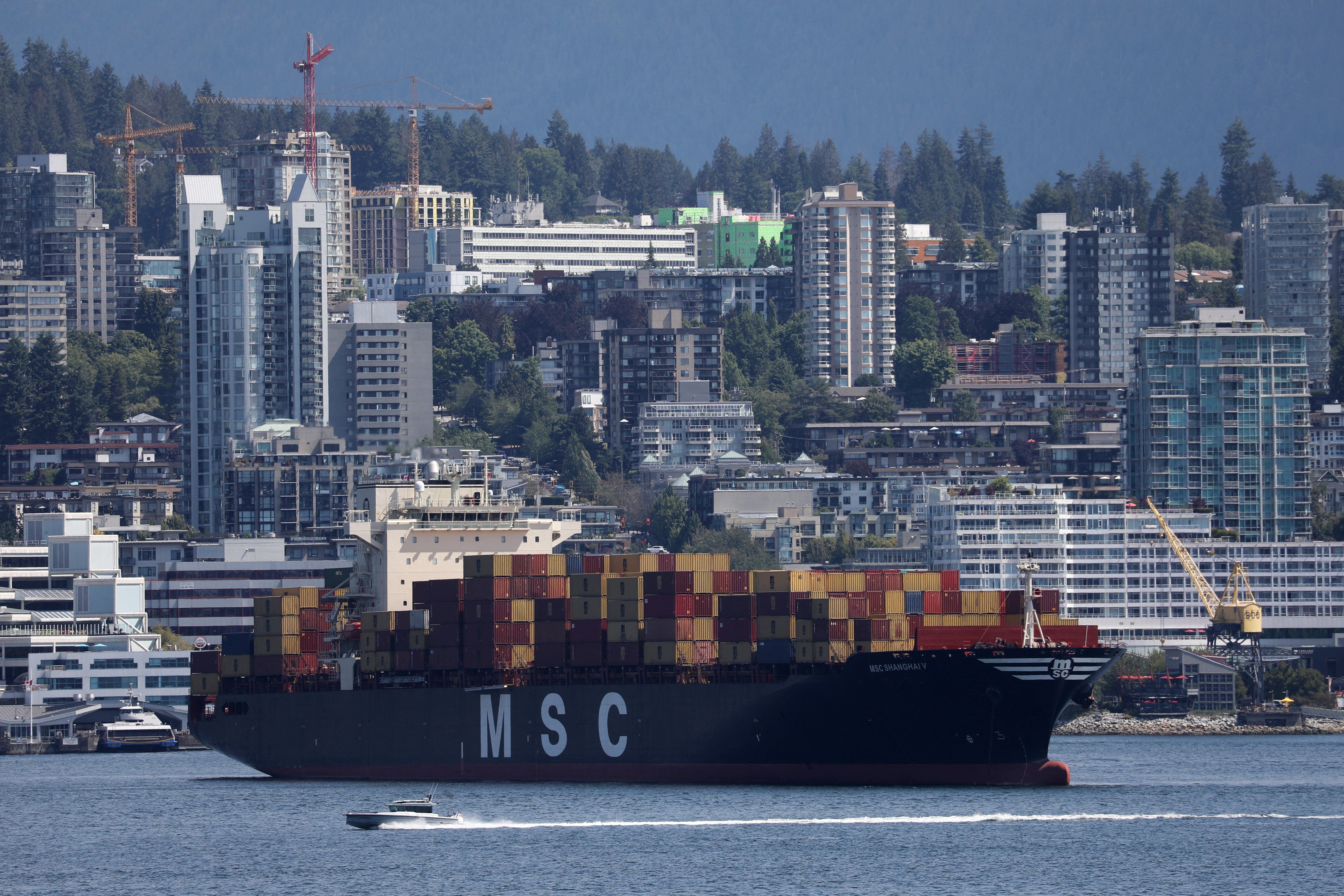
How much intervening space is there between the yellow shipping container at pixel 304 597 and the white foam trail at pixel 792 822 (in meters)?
15.2

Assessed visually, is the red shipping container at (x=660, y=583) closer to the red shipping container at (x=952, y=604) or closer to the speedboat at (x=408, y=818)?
the red shipping container at (x=952, y=604)

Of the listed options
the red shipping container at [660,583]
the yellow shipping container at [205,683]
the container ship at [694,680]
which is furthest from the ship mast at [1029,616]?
the yellow shipping container at [205,683]

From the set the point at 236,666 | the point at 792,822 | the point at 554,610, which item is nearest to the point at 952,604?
the point at 792,822

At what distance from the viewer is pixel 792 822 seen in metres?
69.2

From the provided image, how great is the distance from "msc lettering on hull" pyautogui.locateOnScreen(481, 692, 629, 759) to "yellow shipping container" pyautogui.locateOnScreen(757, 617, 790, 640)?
4821 millimetres

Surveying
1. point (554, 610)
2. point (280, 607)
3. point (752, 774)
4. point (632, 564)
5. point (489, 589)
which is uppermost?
point (632, 564)

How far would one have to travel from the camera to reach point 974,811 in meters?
70.9

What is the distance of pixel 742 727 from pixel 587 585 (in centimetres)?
658

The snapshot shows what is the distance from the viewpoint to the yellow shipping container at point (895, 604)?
75312mm

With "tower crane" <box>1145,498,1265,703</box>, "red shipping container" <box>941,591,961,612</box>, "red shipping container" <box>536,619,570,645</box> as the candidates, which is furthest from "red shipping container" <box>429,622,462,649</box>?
"tower crane" <box>1145,498,1265,703</box>

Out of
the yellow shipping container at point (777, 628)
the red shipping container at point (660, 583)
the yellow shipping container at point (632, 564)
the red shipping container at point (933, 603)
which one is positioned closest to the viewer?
the yellow shipping container at point (777, 628)

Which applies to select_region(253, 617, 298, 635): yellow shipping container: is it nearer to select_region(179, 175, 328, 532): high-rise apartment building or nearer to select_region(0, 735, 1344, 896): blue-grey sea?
select_region(0, 735, 1344, 896): blue-grey sea

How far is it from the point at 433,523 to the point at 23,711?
123 feet

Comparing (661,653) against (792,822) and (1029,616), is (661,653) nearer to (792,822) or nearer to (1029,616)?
(792,822)
